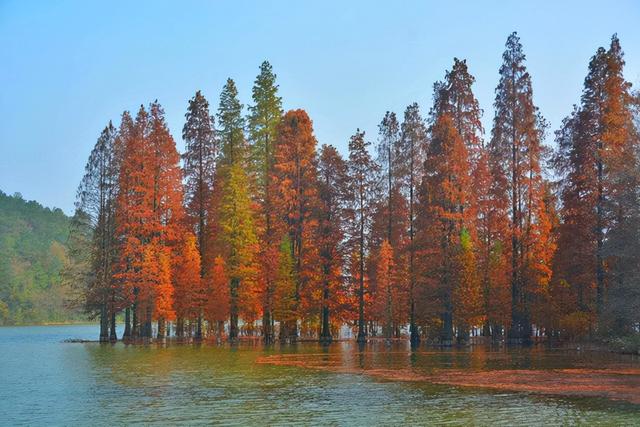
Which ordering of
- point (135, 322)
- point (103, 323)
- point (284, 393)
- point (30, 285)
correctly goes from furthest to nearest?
point (30, 285)
point (103, 323)
point (135, 322)
point (284, 393)

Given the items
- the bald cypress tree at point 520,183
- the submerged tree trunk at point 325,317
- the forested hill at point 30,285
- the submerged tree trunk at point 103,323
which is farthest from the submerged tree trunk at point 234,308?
the forested hill at point 30,285

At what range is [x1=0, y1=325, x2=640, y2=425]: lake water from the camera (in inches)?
854

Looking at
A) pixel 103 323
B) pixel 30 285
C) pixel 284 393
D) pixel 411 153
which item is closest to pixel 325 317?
pixel 411 153

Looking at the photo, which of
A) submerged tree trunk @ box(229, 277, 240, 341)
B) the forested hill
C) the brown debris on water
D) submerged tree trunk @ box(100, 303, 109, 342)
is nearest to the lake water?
the brown debris on water

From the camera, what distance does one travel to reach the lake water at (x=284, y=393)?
21688mm

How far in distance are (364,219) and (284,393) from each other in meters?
39.3

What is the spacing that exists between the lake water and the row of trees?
11246 millimetres

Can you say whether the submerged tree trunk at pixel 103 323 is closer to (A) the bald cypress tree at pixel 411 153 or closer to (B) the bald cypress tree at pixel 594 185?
(A) the bald cypress tree at pixel 411 153

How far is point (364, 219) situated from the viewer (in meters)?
65.8

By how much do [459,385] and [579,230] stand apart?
88.4 ft

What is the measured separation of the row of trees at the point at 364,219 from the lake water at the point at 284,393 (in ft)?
36.9

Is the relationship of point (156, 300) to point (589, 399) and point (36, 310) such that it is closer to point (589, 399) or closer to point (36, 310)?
point (589, 399)

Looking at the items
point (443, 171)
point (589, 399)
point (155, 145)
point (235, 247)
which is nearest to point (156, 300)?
point (235, 247)

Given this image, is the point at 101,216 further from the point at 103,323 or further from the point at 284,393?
the point at 284,393
